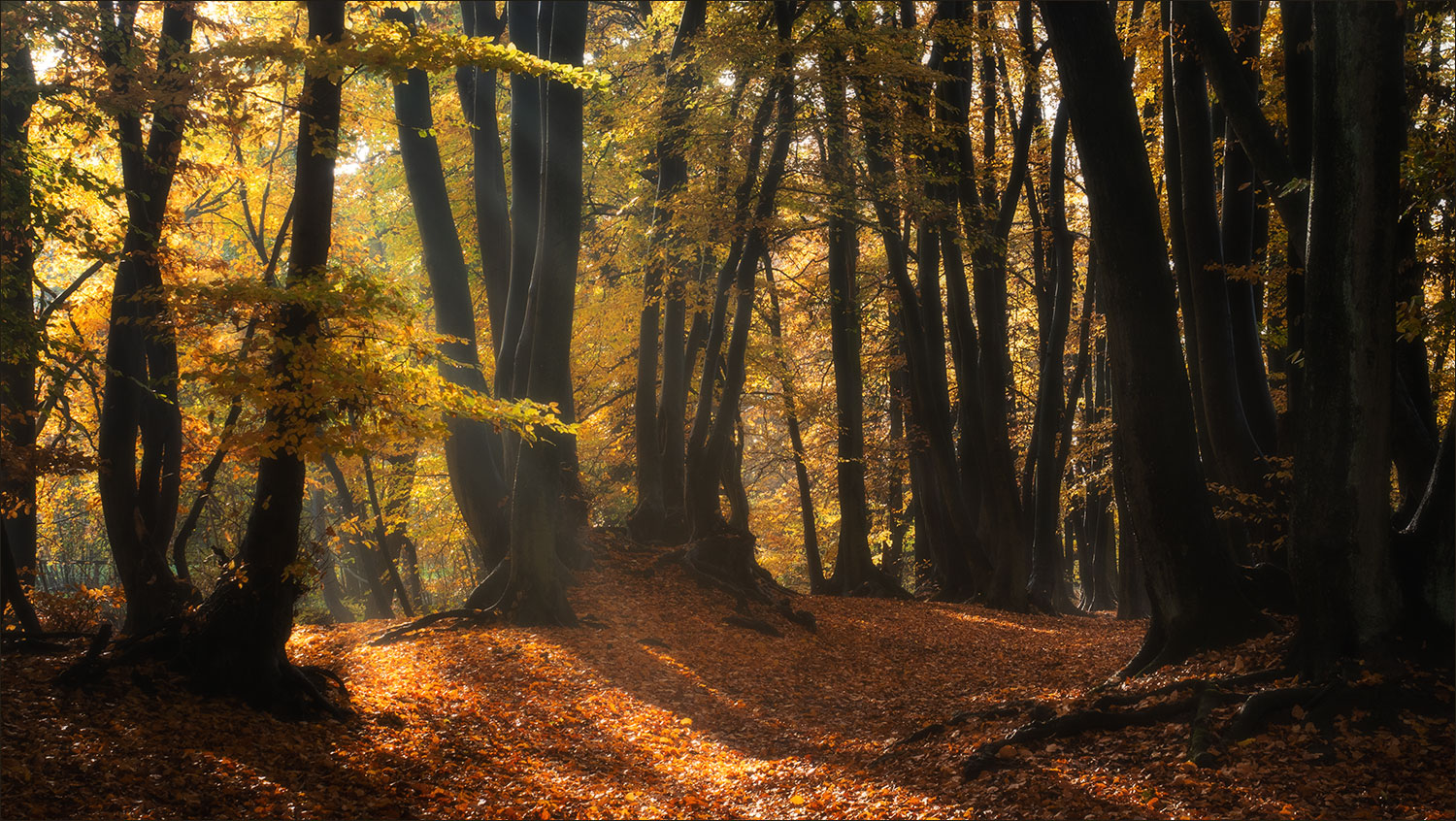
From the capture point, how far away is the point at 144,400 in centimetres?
873

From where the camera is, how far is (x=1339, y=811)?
454 cm

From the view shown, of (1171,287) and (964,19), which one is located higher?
(964,19)

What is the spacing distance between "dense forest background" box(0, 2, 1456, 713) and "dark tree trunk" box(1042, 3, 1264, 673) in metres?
0.03

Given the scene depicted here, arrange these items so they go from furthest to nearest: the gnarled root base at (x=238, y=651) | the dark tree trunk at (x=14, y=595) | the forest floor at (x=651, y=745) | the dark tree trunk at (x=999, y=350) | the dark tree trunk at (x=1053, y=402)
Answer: the dark tree trunk at (x=1053, y=402)
the dark tree trunk at (x=999, y=350)
the dark tree trunk at (x=14, y=595)
the gnarled root base at (x=238, y=651)
the forest floor at (x=651, y=745)

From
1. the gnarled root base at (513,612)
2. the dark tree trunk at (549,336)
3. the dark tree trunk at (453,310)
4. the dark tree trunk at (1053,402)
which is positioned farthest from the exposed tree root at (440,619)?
the dark tree trunk at (1053,402)

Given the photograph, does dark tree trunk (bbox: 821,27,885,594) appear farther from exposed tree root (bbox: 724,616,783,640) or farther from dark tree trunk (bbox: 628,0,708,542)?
exposed tree root (bbox: 724,616,783,640)

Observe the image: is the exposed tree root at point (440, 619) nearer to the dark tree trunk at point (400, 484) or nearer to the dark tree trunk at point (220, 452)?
the dark tree trunk at point (220, 452)

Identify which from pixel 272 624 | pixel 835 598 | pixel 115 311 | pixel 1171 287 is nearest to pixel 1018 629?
pixel 835 598

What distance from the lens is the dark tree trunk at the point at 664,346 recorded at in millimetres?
12844

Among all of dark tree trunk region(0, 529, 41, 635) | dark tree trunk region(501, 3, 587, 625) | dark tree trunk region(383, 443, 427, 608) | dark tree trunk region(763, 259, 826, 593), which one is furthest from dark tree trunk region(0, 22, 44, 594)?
dark tree trunk region(763, 259, 826, 593)

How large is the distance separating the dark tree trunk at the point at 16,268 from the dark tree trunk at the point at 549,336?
4.59 meters

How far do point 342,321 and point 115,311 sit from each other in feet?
10.7

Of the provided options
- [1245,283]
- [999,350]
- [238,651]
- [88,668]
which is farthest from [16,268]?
[999,350]

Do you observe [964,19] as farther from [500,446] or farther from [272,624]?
[272,624]
